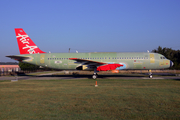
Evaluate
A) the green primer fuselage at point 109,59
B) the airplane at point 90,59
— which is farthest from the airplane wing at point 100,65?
the green primer fuselage at point 109,59

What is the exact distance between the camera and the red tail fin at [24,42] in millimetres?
32906

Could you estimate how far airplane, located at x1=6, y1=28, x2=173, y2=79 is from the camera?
3030 centimetres

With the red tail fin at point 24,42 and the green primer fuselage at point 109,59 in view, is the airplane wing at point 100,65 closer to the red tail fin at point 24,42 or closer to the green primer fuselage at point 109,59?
the green primer fuselage at point 109,59

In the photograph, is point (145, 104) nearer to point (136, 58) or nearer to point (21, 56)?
point (136, 58)

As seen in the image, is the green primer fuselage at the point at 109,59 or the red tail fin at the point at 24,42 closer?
the green primer fuselage at the point at 109,59

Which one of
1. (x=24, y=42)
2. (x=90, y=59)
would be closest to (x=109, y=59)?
(x=90, y=59)

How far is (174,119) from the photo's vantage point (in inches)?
304

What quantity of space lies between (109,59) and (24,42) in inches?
616

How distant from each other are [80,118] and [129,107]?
10.5 feet

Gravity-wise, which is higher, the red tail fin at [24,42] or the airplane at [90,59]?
the red tail fin at [24,42]

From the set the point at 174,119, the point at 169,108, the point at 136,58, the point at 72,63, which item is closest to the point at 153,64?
the point at 136,58

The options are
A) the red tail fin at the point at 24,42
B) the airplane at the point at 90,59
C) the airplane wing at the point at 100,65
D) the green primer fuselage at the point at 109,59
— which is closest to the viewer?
the airplane wing at the point at 100,65

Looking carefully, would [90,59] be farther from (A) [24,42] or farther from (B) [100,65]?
(A) [24,42]

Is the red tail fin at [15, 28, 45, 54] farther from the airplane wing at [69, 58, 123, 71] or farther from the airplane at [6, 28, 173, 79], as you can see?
the airplane wing at [69, 58, 123, 71]
